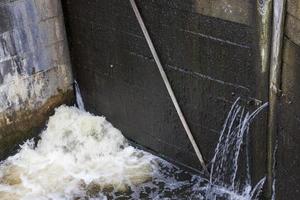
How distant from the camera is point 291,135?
5438mm

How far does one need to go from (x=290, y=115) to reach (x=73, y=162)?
11.8 ft

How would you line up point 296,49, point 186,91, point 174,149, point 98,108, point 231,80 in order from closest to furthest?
point 296,49 → point 231,80 → point 186,91 → point 174,149 → point 98,108

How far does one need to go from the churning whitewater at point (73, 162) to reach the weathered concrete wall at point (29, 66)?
0.27 meters

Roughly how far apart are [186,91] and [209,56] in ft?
2.31

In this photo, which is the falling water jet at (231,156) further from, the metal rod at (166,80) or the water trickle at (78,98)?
the water trickle at (78,98)

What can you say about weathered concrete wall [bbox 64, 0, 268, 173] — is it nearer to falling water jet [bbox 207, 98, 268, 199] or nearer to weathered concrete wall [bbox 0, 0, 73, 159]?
falling water jet [bbox 207, 98, 268, 199]

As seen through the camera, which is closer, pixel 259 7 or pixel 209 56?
pixel 259 7

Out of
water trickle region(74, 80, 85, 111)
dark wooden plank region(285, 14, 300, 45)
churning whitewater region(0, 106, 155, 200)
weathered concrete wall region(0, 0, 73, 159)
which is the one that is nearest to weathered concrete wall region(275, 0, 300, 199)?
dark wooden plank region(285, 14, 300, 45)

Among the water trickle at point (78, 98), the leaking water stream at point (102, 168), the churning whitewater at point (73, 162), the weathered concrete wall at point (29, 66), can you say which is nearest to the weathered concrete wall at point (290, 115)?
the leaking water stream at point (102, 168)

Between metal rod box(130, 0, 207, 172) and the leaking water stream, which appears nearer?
the leaking water stream

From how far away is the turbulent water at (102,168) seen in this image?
645cm

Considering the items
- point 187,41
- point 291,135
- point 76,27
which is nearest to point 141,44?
point 187,41

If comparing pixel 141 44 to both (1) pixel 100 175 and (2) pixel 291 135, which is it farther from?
(2) pixel 291 135

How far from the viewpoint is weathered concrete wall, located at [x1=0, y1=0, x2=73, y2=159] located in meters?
7.33
